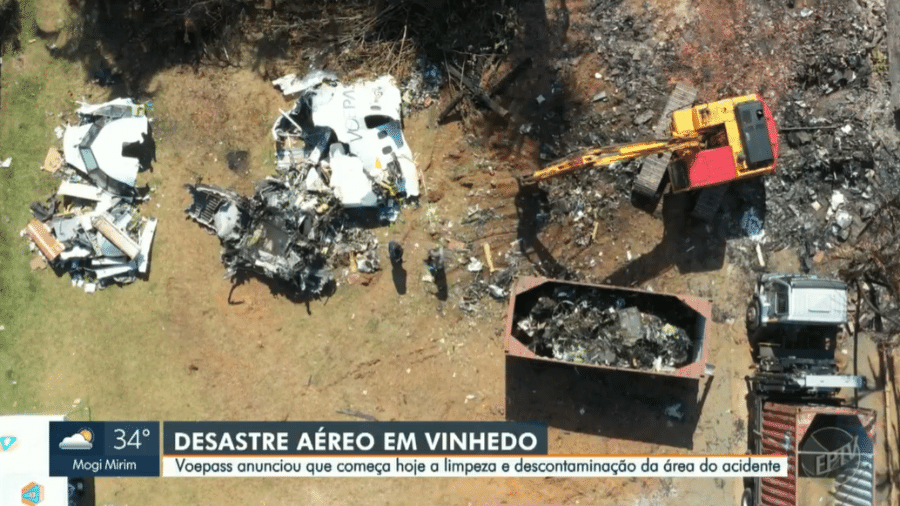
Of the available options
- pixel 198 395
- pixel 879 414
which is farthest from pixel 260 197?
pixel 879 414

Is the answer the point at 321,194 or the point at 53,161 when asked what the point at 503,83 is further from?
the point at 53,161

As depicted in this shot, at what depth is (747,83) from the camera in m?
14.6

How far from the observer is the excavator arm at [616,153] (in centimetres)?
1265

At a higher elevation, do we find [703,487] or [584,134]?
[584,134]

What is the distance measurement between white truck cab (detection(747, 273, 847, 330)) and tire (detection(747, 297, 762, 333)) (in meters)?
0.26

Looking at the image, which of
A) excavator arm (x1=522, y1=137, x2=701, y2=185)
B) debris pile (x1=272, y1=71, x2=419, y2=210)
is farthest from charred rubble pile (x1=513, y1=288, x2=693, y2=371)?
debris pile (x1=272, y1=71, x2=419, y2=210)

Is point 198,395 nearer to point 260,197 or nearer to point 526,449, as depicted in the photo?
point 260,197

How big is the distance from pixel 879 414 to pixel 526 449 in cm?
698

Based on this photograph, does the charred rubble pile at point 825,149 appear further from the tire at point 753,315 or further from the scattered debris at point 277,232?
the scattered debris at point 277,232

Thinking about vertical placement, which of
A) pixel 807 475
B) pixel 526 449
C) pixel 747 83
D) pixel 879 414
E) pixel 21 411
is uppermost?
pixel 747 83

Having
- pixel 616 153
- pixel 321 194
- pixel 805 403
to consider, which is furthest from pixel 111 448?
pixel 805 403

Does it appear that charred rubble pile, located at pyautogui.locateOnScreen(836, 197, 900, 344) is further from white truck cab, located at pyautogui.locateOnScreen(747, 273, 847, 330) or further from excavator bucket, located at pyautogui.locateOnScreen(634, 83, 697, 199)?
excavator bucket, located at pyautogui.locateOnScreen(634, 83, 697, 199)

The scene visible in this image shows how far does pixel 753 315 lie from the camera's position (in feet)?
47.1

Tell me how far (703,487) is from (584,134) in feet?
23.7
